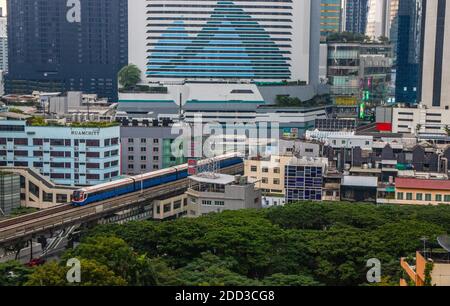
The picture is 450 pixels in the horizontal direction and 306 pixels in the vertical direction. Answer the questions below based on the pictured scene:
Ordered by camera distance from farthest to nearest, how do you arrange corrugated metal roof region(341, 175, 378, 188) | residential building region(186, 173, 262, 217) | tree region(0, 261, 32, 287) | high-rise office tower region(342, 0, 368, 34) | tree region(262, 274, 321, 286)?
high-rise office tower region(342, 0, 368, 34)
corrugated metal roof region(341, 175, 378, 188)
residential building region(186, 173, 262, 217)
tree region(262, 274, 321, 286)
tree region(0, 261, 32, 287)

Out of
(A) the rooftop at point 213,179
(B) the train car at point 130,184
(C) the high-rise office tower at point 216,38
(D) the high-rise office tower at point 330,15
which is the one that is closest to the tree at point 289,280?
(A) the rooftop at point 213,179

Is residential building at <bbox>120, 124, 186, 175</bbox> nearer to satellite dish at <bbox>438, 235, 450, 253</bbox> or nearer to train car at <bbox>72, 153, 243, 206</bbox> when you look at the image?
train car at <bbox>72, 153, 243, 206</bbox>

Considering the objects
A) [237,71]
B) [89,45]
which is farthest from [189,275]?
[89,45]

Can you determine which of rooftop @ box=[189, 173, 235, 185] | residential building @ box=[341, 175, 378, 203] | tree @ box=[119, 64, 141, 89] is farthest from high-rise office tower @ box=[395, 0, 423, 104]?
rooftop @ box=[189, 173, 235, 185]

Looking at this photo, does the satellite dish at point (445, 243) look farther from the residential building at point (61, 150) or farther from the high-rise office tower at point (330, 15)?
the high-rise office tower at point (330, 15)

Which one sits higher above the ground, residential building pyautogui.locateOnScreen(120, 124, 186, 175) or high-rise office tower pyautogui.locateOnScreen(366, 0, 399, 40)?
high-rise office tower pyautogui.locateOnScreen(366, 0, 399, 40)

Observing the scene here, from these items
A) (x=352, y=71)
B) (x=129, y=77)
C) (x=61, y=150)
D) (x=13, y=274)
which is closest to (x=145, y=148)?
(x=61, y=150)
